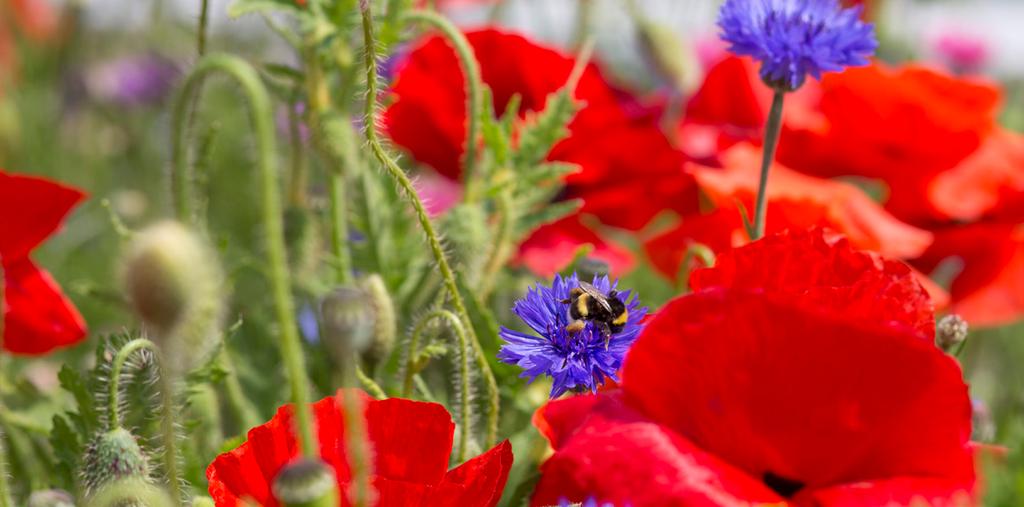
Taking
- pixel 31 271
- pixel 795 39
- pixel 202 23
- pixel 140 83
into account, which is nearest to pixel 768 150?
pixel 795 39

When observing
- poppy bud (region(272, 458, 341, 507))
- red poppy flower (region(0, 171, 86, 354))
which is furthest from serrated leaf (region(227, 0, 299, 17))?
poppy bud (region(272, 458, 341, 507))

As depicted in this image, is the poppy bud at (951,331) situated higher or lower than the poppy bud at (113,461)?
lower

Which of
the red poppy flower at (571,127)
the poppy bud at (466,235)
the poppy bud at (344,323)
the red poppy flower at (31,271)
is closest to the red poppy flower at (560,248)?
the red poppy flower at (571,127)

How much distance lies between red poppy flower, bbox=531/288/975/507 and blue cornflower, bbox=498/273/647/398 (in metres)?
0.06

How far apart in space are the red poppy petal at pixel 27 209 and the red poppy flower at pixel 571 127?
1.11 ft

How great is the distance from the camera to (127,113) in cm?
268

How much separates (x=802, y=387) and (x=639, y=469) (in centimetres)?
9

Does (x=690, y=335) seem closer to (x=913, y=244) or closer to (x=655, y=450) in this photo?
(x=655, y=450)

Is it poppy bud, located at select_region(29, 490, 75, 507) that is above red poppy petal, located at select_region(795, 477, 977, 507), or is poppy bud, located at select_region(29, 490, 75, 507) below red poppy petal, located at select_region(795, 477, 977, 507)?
below

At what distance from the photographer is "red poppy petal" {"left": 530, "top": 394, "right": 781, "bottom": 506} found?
21.8 inches

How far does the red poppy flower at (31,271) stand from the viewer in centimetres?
77

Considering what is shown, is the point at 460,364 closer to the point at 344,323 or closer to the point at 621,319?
the point at 621,319

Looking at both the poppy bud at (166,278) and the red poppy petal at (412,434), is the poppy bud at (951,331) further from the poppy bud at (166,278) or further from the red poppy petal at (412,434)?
the poppy bud at (166,278)

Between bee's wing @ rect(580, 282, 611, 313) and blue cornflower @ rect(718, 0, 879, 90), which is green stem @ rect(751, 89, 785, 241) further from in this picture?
bee's wing @ rect(580, 282, 611, 313)
